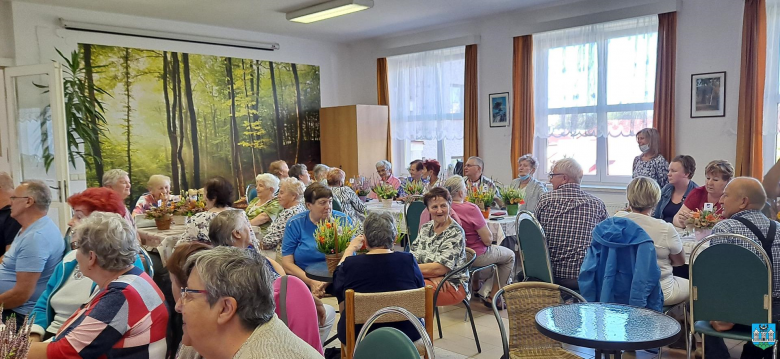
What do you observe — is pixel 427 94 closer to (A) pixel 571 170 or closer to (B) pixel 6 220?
(A) pixel 571 170

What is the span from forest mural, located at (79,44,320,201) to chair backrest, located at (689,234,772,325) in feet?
24.8

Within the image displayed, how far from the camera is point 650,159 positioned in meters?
6.70

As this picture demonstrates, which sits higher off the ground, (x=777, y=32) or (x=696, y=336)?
(x=777, y=32)

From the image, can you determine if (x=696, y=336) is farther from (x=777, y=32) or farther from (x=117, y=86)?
(x=117, y=86)

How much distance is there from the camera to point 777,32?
20.2 ft

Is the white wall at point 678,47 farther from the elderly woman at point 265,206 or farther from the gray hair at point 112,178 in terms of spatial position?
the gray hair at point 112,178

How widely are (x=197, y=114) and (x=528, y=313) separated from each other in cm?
738

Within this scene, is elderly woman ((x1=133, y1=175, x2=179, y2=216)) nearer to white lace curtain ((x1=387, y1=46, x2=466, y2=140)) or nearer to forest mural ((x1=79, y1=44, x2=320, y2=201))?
forest mural ((x1=79, y1=44, x2=320, y2=201))

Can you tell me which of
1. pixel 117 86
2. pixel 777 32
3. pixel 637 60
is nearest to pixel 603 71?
pixel 637 60

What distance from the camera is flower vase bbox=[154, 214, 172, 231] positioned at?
4965 mm

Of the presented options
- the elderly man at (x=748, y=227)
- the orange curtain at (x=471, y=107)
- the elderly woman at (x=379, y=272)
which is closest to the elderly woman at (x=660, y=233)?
the elderly man at (x=748, y=227)

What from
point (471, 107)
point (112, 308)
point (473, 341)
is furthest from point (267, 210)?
point (471, 107)

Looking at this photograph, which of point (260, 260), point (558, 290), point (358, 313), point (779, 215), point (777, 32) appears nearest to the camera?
point (260, 260)

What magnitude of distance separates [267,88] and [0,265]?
6901mm
